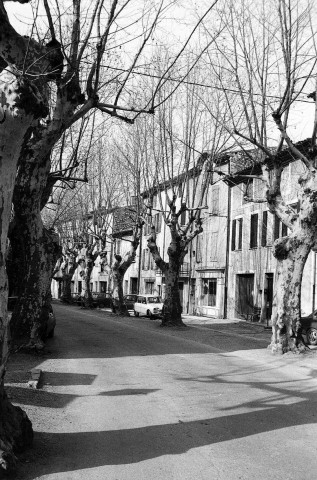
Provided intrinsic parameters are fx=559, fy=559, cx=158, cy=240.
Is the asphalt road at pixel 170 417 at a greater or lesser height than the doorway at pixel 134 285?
lesser

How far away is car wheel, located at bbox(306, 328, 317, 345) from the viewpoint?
58.8 ft

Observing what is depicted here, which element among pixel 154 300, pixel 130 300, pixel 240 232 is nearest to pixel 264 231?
pixel 240 232

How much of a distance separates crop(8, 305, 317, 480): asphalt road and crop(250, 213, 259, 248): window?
16.3 meters

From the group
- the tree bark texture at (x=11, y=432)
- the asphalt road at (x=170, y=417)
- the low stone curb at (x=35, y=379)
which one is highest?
the tree bark texture at (x=11, y=432)

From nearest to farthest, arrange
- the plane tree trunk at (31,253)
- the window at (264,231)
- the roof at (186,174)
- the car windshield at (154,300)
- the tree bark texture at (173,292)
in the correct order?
the plane tree trunk at (31,253)
the roof at (186,174)
the tree bark texture at (173,292)
the window at (264,231)
the car windshield at (154,300)

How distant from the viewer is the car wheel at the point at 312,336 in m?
17.9

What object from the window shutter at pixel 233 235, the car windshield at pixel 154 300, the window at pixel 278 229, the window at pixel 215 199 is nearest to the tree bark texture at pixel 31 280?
the window at pixel 278 229

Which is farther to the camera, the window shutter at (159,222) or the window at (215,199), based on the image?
the window shutter at (159,222)

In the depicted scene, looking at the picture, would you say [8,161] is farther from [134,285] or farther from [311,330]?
[134,285]

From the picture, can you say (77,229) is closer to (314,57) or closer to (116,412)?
(314,57)

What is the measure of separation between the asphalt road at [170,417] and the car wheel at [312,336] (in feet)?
13.3

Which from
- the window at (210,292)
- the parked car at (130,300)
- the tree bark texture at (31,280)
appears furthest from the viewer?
the parked car at (130,300)

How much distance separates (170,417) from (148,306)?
28.2 metres

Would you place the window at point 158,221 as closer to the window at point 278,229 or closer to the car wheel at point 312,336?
the window at point 278,229
